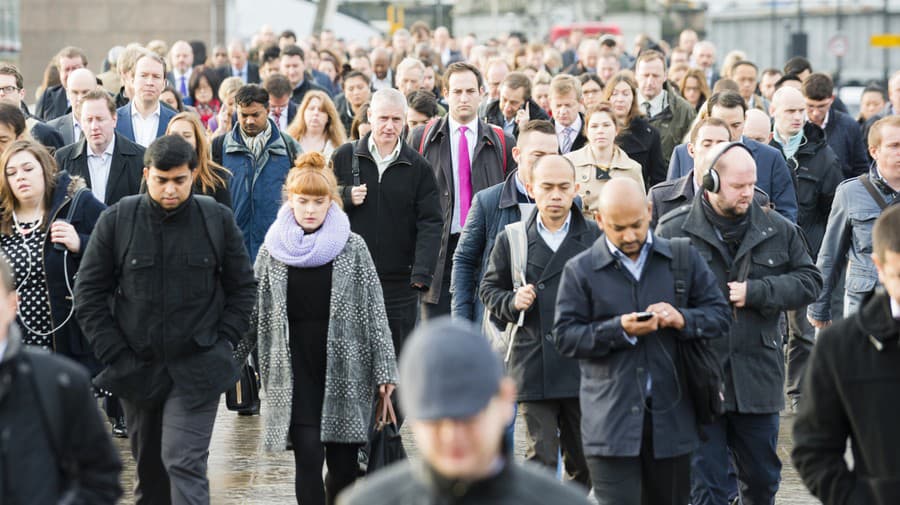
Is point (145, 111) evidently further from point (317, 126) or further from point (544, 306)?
point (544, 306)

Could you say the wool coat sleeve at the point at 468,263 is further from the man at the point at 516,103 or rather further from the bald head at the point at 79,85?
the man at the point at 516,103

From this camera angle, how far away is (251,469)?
9250 mm

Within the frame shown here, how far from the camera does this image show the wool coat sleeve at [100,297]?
7.14 m

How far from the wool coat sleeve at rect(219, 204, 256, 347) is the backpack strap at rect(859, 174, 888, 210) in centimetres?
347

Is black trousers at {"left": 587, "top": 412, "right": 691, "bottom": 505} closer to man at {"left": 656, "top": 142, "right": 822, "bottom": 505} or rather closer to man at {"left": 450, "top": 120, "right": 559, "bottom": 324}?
man at {"left": 656, "top": 142, "right": 822, "bottom": 505}

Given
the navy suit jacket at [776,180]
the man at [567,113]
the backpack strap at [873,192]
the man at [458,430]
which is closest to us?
the man at [458,430]

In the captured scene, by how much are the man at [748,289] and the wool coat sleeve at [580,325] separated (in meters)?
0.98

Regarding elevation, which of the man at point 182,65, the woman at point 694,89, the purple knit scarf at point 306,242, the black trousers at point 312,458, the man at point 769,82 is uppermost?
the man at point 182,65

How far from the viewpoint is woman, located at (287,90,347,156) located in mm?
11914

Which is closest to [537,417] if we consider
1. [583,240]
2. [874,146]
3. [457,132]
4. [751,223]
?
[583,240]

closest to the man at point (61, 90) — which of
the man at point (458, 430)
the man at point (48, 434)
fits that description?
the man at point (48, 434)

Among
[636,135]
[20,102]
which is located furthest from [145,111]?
[636,135]

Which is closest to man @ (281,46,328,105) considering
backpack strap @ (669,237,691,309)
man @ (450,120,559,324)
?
man @ (450,120,559,324)

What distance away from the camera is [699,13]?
286 ft
